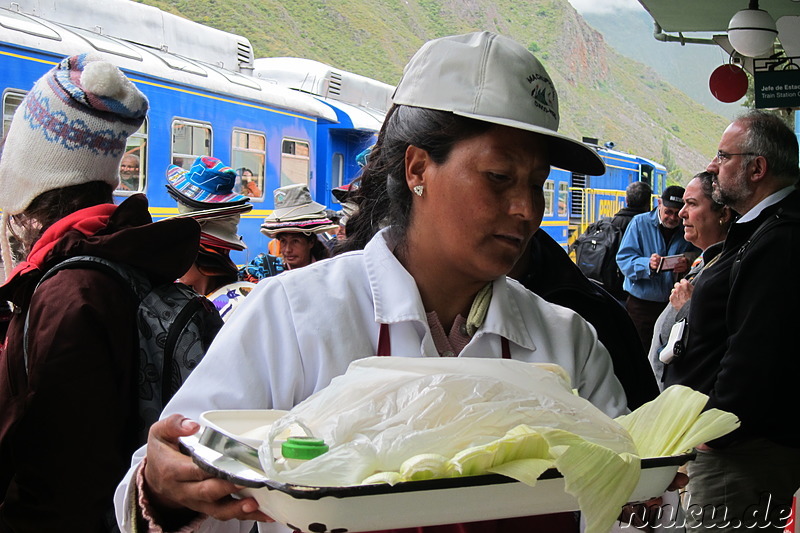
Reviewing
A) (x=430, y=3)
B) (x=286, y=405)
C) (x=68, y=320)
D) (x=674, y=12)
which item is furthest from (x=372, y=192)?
(x=430, y=3)

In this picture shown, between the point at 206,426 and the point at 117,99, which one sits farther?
the point at 117,99

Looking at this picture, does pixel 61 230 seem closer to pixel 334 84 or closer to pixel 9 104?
pixel 9 104

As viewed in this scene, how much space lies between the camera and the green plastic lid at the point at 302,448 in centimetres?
113

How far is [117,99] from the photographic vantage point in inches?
99.0

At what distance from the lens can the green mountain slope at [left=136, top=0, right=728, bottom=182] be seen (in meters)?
62.9

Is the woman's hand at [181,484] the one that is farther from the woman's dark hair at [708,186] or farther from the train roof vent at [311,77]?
the train roof vent at [311,77]

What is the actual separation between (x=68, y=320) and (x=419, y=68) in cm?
117

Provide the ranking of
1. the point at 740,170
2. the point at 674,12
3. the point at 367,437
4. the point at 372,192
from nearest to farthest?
the point at 367,437, the point at 372,192, the point at 740,170, the point at 674,12

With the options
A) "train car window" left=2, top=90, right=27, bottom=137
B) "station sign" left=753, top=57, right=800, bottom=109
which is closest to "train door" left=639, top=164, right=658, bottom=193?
"station sign" left=753, top=57, right=800, bottom=109

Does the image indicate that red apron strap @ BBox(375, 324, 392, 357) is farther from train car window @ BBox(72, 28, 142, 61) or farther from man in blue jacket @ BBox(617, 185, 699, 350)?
train car window @ BBox(72, 28, 142, 61)

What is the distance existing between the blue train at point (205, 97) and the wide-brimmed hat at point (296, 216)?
2911 mm

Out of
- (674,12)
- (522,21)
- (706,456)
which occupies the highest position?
(522,21)

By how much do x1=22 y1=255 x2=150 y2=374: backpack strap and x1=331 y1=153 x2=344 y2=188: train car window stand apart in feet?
40.2

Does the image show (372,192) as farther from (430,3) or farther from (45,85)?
(430,3)
